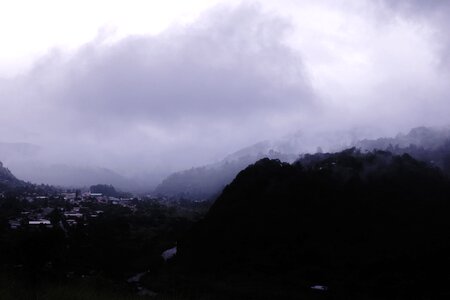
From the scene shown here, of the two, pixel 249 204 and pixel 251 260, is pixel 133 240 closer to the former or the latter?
pixel 249 204

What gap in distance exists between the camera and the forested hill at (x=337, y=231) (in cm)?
4831

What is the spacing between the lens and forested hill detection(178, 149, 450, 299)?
48.3 m

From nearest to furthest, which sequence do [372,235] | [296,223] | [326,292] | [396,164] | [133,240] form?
[326,292]
[372,235]
[296,223]
[396,164]
[133,240]

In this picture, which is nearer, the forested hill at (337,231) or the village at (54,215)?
the forested hill at (337,231)

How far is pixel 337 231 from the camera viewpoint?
56.0 meters

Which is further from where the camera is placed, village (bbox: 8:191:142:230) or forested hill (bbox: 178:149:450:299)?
village (bbox: 8:191:142:230)

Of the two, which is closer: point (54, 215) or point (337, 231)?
point (337, 231)

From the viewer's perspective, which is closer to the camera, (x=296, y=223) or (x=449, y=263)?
(x=449, y=263)

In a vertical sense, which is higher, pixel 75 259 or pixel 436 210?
pixel 436 210

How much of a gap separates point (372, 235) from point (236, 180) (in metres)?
25.4

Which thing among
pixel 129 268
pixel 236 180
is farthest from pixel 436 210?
pixel 129 268

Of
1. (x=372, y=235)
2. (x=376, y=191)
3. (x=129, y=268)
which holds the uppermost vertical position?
(x=376, y=191)

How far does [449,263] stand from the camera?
4697 centimetres

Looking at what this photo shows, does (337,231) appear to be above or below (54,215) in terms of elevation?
above
